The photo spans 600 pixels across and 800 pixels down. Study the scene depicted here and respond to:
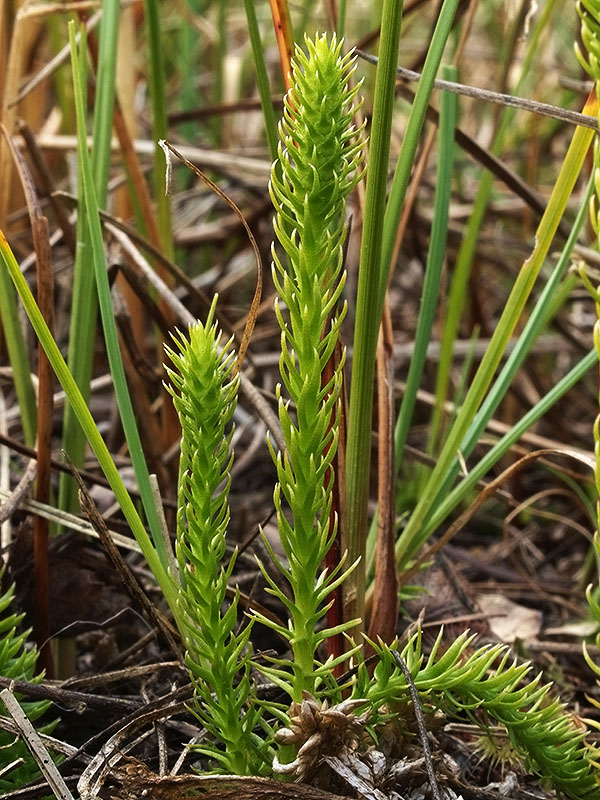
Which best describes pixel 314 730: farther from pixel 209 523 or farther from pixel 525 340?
pixel 525 340

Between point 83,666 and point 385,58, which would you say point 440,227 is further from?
point 83,666

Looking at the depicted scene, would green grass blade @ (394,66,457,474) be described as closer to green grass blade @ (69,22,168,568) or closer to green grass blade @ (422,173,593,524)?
green grass blade @ (422,173,593,524)

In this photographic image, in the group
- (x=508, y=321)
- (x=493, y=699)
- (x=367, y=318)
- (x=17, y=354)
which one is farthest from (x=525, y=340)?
(x=17, y=354)

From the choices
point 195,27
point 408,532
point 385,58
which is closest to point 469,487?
point 408,532

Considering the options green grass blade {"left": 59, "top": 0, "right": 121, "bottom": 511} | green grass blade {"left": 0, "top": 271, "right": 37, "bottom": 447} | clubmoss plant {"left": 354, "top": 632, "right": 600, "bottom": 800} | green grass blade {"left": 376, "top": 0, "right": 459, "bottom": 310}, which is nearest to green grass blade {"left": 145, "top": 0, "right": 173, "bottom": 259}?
green grass blade {"left": 59, "top": 0, "right": 121, "bottom": 511}

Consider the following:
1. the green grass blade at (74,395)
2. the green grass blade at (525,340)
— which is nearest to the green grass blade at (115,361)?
the green grass blade at (74,395)

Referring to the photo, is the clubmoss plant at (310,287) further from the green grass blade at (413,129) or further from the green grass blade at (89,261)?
the green grass blade at (89,261)
